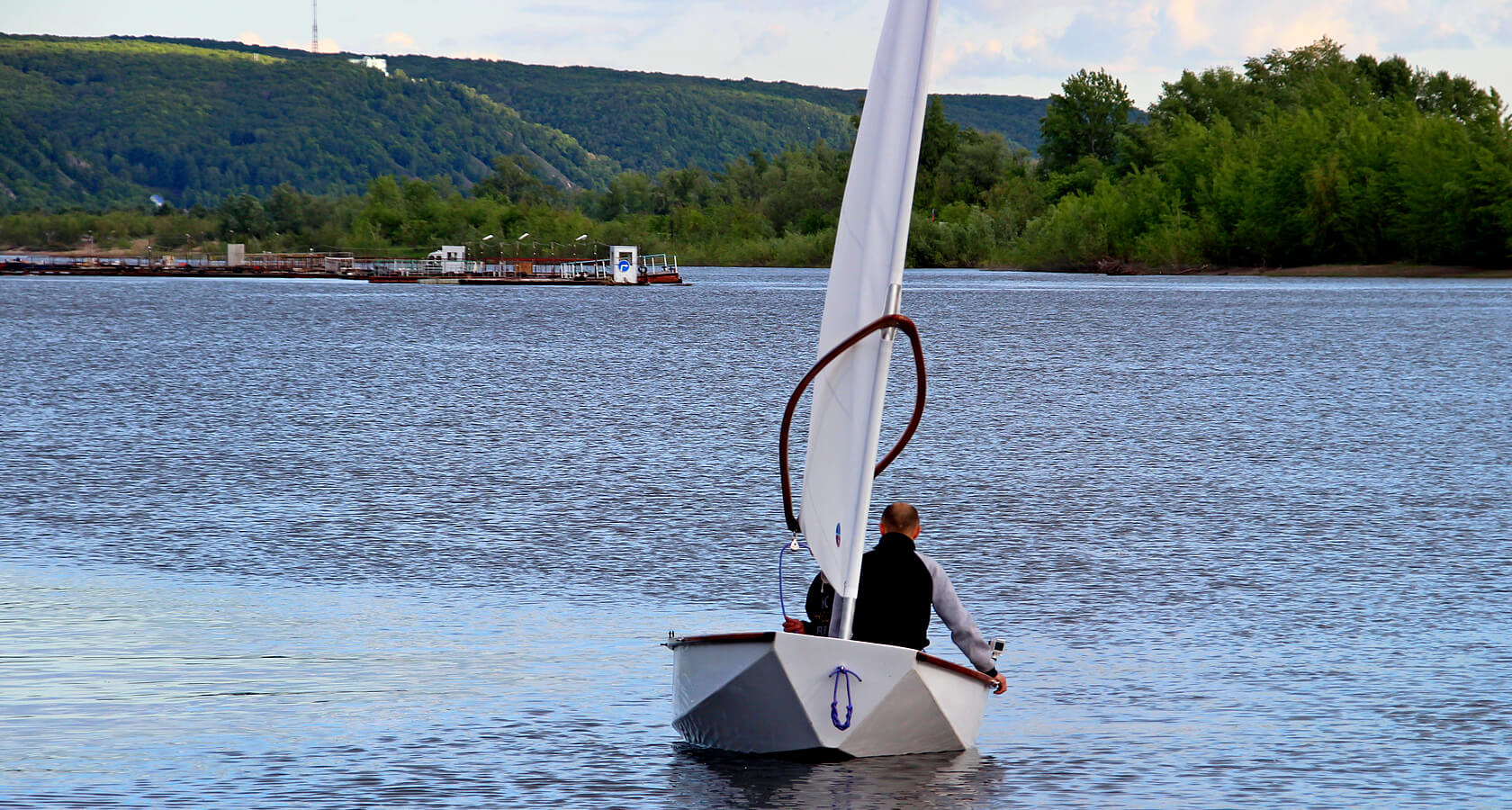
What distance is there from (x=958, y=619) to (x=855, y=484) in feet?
4.26

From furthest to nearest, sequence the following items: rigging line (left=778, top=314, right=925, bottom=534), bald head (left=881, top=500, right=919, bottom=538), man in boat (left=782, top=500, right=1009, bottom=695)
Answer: man in boat (left=782, top=500, right=1009, bottom=695) → bald head (left=881, top=500, right=919, bottom=538) → rigging line (left=778, top=314, right=925, bottom=534)

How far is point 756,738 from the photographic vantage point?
12.5m

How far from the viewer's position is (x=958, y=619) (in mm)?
12195

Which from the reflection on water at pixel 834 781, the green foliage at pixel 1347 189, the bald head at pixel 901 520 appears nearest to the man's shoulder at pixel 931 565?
the bald head at pixel 901 520

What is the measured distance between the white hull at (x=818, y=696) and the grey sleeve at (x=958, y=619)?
185mm

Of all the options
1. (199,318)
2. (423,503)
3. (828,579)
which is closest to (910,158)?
(828,579)

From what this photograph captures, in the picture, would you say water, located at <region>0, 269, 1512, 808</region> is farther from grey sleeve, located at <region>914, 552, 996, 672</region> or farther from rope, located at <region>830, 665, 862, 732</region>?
grey sleeve, located at <region>914, 552, 996, 672</region>

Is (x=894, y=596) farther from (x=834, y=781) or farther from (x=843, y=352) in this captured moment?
(x=843, y=352)

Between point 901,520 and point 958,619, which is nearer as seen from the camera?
point 901,520

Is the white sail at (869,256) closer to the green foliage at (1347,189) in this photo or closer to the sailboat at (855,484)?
the sailboat at (855,484)

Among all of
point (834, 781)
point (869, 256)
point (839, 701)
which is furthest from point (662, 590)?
point (869, 256)

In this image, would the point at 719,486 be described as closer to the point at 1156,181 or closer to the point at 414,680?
the point at 414,680

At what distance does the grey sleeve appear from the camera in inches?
477

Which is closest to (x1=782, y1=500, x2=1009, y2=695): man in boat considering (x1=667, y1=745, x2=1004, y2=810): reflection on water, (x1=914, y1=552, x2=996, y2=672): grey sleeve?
(x1=914, y1=552, x2=996, y2=672): grey sleeve
